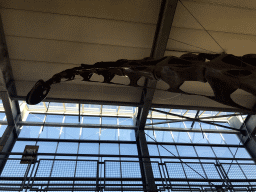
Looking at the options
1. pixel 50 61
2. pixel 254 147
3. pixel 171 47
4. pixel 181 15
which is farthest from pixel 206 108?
pixel 50 61

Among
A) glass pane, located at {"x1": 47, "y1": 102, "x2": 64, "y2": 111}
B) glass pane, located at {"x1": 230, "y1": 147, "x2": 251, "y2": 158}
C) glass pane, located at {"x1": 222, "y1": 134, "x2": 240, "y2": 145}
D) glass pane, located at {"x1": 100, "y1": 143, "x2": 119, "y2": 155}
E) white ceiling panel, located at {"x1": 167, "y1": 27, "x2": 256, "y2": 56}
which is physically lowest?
glass pane, located at {"x1": 230, "y1": 147, "x2": 251, "y2": 158}

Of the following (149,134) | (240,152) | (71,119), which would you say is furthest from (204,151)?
(71,119)

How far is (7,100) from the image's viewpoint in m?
9.65

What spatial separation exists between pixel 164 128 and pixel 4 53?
9.66 metres

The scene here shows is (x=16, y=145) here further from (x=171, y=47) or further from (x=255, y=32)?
(x=255, y=32)

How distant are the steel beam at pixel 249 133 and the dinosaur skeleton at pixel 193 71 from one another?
413 inches

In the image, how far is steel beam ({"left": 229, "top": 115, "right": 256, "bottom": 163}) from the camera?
463 inches

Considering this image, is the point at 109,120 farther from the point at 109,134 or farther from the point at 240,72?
the point at 240,72

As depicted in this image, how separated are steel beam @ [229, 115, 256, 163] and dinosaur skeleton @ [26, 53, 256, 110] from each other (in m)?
10.5

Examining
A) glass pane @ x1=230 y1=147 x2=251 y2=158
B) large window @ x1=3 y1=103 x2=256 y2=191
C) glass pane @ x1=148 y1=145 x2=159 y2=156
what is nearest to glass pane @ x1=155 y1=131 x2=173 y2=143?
large window @ x1=3 y1=103 x2=256 y2=191

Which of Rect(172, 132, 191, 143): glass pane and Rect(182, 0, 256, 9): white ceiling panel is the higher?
Rect(182, 0, 256, 9): white ceiling panel

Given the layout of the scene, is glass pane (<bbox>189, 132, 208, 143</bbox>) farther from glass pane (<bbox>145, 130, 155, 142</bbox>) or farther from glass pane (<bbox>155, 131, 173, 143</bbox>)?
glass pane (<bbox>145, 130, 155, 142</bbox>)

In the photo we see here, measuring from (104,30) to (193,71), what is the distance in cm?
569

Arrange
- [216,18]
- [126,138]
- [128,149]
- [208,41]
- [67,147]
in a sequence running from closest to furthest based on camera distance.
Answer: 1. [216,18]
2. [208,41]
3. [67,147]
4. [128,149]
5. [126,138]
